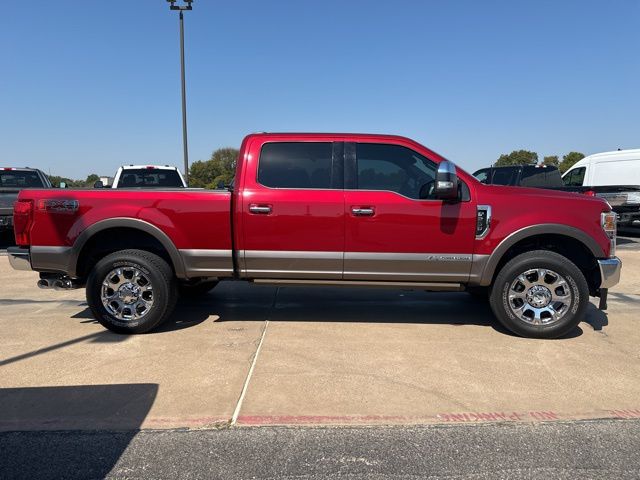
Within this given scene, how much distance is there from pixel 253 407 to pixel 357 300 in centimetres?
312

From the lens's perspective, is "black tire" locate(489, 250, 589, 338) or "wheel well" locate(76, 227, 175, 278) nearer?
"black tire" locate(489, 250, 589, 338)

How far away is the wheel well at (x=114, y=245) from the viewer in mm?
4832

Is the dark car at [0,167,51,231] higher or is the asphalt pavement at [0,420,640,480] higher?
the dark car at [0,167,51,231]

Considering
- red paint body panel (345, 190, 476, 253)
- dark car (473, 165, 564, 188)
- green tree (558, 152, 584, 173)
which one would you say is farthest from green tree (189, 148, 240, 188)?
red paint body panel (345, 190, 476, 253)

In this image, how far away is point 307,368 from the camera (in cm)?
391

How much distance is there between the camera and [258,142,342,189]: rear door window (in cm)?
470

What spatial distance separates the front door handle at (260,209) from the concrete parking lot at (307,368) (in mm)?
1263

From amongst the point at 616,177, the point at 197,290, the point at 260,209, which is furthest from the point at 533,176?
the point at 260,209

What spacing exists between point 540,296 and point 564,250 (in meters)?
0.65

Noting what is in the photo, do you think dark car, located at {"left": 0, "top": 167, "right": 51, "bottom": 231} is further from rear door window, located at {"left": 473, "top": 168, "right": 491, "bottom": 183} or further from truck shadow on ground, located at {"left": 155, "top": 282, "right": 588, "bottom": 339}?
rear door window, located at {"left": 473, "top": 168, "right": 491, "bottom": 183}

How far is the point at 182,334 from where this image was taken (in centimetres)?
478

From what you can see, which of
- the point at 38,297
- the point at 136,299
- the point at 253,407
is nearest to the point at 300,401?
the point at 253,407

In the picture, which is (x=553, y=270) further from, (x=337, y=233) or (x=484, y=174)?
(x=484, y=174)

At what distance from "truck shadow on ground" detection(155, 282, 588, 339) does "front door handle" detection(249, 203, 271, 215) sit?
1.36 metres
